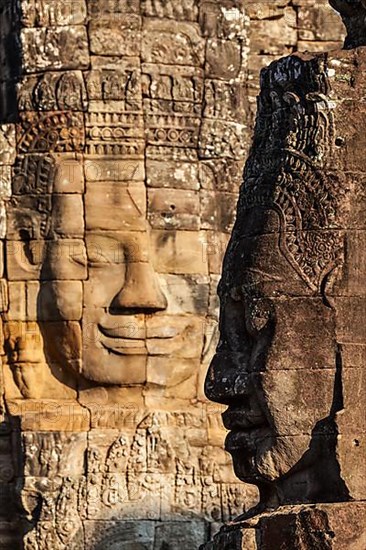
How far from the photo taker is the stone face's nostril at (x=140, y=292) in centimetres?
2495

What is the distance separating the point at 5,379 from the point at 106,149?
233 cm

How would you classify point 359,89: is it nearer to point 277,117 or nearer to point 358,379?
point 277,117

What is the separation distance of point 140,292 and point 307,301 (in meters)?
9.62

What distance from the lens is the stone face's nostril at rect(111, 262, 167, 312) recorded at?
81.9 feet

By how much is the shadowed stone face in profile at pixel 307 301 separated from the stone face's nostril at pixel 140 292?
9.09 meters

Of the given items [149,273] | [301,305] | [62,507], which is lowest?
[62,507]

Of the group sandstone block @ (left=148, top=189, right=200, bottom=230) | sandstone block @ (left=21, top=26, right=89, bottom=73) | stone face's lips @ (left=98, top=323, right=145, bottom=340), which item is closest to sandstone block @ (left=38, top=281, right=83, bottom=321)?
stone face's lips @ (left=98, top=323, right=145, bottom=340)

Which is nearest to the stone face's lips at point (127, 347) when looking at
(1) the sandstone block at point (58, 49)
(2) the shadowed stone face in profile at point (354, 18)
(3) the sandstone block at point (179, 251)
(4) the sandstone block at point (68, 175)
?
(3) the sandstone block at point (179, 251)

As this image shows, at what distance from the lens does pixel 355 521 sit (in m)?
14.9

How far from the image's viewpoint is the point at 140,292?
2502 centimetres

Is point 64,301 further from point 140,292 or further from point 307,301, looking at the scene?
point 307,301

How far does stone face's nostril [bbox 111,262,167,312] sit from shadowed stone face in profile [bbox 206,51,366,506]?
358 inches

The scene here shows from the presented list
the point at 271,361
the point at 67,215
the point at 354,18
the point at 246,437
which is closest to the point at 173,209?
the point at 67,215

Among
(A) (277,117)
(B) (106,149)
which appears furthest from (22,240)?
(A) (277,117)
